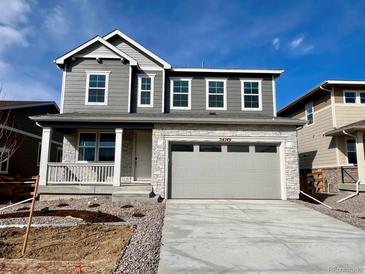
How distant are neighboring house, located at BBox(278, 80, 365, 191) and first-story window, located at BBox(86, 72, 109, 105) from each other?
10.6 metres

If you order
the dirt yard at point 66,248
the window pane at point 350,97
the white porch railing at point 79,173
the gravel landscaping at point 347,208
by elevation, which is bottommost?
the dirt yard at point 66,248

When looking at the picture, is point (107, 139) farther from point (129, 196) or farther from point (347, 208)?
point (347, 208)

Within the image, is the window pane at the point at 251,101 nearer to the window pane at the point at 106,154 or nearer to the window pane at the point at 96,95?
the window pane at the point at 106,154

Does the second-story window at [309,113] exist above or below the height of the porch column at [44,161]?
above

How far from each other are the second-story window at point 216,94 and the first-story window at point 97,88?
5144mm

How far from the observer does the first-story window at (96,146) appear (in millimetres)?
12086

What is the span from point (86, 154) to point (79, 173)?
59.1 inches

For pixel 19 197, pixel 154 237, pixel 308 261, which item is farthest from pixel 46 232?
pixel 19 197

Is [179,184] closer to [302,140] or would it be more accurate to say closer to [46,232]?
[46,232]

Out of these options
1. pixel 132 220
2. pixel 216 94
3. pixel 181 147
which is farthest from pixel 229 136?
pixel 132 220

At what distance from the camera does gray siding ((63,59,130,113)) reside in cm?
1251

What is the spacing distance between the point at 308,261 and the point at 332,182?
12.0m

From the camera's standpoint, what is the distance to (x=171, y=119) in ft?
34.6

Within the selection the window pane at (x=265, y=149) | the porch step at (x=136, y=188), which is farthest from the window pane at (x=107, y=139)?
the window pane at (x=265, y=149)
